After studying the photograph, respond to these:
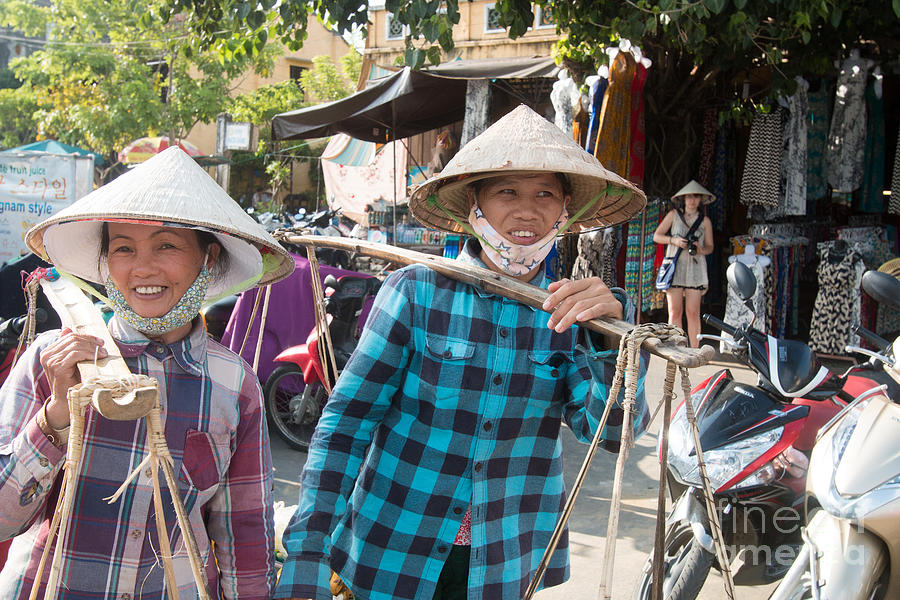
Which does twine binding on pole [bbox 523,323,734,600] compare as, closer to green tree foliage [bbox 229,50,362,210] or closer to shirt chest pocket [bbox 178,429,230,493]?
shirt chest pocket [bbox 178,429,230,493]

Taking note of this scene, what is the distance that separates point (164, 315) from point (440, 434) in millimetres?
605

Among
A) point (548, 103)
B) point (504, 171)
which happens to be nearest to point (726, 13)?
point (548, 103)

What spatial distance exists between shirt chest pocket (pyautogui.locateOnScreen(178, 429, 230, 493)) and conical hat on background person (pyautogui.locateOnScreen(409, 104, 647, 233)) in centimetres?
73

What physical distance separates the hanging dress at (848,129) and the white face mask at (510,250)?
5.73 m

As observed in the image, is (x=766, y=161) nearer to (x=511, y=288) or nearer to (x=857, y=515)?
(x=857, y=515)

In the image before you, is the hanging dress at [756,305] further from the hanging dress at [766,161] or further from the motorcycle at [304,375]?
the motorcycle at [304,375]

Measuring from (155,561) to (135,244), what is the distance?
0.60m

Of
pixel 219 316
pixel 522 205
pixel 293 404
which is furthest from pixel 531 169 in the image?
pixel 219 316

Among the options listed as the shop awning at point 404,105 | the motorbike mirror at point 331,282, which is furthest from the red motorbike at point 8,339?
the shop awning at point 404,105

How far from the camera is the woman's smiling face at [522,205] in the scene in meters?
1.57

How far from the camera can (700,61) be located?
20.7 feet

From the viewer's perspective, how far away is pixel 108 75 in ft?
58.1

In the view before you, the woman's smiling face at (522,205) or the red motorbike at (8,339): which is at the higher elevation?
the woman's smiling face at (522,205)

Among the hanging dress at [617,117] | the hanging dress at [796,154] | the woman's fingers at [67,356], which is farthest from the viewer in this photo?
the hanging dress at [796,154]
